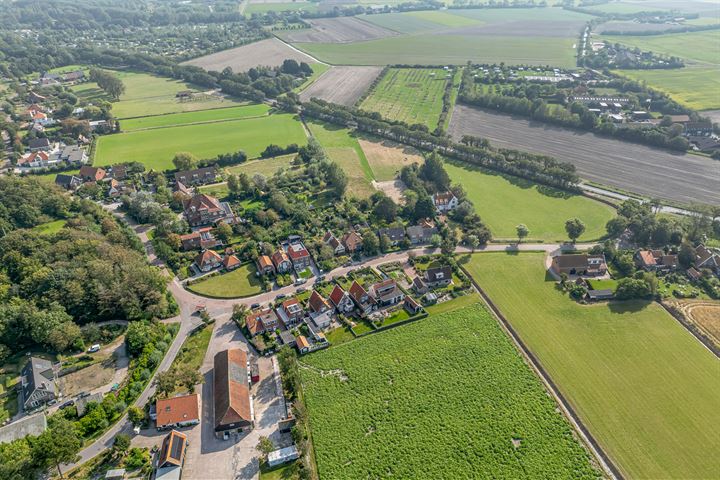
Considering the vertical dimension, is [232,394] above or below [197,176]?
above

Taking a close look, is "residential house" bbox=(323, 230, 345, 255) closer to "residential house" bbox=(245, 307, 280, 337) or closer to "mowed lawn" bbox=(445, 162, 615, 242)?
"residential house" bbox=(245, 307, 280, 337)

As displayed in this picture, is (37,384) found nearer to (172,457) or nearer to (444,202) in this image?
(172,457)

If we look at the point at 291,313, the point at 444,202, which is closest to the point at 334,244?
the point at 291,313

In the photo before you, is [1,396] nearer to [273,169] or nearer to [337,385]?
[337,385]

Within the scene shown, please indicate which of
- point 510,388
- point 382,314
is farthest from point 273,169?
point 510,388

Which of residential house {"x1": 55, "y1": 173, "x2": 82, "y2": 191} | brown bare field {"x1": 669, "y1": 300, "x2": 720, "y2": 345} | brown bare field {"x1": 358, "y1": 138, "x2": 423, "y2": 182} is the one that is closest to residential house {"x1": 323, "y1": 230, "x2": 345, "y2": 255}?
brown bare field {"x1": 358, "y1": 138, "x2": 423, "y2": 182}

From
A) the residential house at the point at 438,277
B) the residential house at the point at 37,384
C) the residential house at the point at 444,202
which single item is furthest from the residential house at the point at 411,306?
the residential house at the point at 37,384
